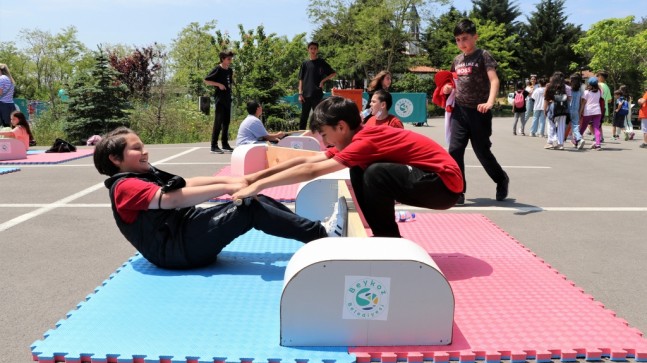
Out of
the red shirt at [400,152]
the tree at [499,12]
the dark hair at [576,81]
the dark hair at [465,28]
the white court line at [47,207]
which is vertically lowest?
the white court line at [47,207]

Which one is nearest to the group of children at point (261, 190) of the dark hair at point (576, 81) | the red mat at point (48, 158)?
the red mat at point (48, 158)

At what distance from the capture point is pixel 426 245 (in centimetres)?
512

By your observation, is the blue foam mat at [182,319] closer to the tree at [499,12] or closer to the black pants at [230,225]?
the black pants at [230,225]

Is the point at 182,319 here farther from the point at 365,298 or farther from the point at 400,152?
the point at 400,152

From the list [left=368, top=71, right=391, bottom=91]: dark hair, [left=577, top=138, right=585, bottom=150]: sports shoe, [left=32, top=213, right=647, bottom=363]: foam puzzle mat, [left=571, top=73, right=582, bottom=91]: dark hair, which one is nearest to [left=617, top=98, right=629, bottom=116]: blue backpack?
[left=571, top=73, right=582, bottom=91]: dark hair

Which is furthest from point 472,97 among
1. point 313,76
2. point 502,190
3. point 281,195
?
point 313,76

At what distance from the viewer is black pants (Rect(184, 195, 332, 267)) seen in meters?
4.05

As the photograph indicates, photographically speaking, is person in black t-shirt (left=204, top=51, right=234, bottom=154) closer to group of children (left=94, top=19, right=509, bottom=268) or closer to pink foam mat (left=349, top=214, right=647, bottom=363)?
pink foam mat (left=349, top=214, right=647, bottom=363)

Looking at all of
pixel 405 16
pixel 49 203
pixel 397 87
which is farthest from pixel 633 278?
pixel 405 16

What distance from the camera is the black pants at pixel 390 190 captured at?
415cm

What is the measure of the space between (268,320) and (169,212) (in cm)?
124

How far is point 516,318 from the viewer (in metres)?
3.37

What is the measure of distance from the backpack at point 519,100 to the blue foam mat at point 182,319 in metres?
17.8

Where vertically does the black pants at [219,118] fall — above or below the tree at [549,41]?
below
